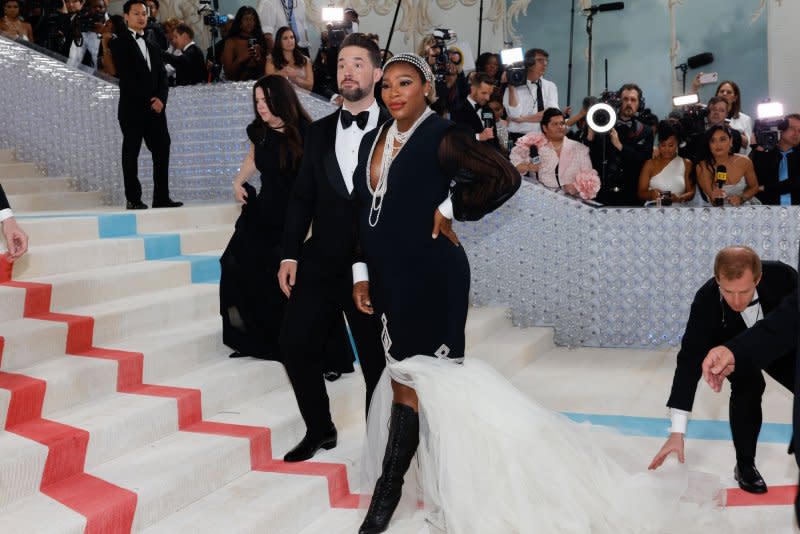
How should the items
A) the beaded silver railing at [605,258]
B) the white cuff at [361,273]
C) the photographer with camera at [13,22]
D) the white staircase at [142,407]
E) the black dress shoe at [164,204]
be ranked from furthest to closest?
the photographer with camera at [13,22] → the black dress shoe at [164,204] → the beaded silver railing at [605,258] → the white cuff at [361,273] → the white staircase at [142,407]

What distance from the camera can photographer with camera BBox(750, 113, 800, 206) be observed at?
21.1 ft

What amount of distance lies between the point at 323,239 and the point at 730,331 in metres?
1.44

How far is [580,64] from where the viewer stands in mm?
9914

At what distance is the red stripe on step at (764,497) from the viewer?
129 inches

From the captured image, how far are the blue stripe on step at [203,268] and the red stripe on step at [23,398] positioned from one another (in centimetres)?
174

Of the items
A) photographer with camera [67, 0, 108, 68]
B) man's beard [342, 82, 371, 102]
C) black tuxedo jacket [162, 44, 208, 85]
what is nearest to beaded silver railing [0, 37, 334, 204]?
photographer with camera [67, 0, 108, 68]

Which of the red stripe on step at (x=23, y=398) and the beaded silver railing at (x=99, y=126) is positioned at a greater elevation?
the beaded silver railing at (x=99, y=126)

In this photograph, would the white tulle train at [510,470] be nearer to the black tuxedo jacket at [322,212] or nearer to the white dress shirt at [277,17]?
the black tuxedo jacket at [322,212]

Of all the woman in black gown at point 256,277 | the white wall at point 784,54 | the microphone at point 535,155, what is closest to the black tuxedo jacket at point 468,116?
the microphone at point 535,155

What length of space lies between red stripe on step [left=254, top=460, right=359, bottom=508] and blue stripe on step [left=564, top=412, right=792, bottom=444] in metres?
1.24

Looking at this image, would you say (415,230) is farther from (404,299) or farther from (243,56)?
(243,56)

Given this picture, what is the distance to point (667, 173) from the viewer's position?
667cm

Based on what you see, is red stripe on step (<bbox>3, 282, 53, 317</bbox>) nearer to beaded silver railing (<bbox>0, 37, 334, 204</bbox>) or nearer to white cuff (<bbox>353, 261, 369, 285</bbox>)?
white cuff (<bbox>353, 261, 369, 285</bbox>)

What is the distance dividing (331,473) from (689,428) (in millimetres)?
1846
